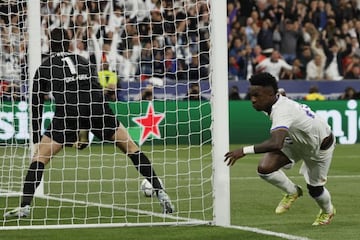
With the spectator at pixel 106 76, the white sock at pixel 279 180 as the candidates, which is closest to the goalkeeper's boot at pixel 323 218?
the white sock at pixel 279 180

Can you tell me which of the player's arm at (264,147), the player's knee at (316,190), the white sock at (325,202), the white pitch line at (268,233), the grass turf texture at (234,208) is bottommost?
the grass turf texture at (234,208)

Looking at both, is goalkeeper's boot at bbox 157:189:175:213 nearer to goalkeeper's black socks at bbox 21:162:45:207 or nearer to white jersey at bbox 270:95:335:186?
goalkeeper's black socks at bbox 21:162:45:207

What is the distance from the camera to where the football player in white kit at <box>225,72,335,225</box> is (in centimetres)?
1005

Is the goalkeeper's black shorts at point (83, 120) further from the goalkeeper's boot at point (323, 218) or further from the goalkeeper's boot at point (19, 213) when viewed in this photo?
the goalkeeper's boot at point (323, 218)

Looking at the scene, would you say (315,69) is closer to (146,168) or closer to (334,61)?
(334,61)

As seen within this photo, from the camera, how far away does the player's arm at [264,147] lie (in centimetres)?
940

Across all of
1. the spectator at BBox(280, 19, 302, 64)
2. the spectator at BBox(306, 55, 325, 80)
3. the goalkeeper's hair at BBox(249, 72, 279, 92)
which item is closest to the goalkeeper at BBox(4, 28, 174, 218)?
the goalkeeper's hair at BBox(249, 72, 279, 92)

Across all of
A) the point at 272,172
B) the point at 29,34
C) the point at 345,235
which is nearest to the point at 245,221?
the point at 272,172

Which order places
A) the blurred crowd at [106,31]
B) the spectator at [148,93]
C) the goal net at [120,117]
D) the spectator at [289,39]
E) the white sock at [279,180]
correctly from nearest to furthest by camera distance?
the white sock at [279,180], the goal net at [120,117], the blurred crowd at [106,31], the spectator at [148,93], the spectator at [289,39]

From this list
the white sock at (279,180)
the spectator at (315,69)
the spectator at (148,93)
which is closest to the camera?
the white sock at (279,180)

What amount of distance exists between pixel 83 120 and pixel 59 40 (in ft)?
2.93

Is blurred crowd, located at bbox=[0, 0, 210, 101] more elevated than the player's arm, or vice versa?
A: blurred crowd, located at bbox=[0, 0, 210, 101]

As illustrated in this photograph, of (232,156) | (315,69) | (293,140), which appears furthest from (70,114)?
(315,69)

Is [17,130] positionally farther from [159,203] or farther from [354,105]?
[354,105]
